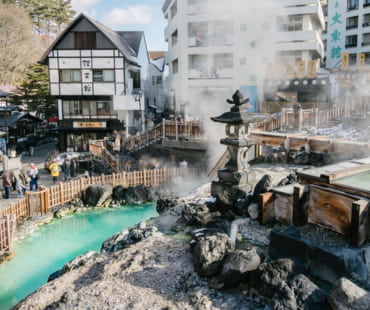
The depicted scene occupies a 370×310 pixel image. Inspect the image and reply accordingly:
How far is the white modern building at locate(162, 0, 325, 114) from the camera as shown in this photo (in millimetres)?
27188

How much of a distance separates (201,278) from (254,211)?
2.03 metres

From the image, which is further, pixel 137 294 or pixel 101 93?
pixel 101 93

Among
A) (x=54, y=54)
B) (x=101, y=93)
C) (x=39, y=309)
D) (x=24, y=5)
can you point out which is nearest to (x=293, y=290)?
(x=39, y=309)

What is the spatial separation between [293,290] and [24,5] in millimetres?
45840

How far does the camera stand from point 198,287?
519 centimetres

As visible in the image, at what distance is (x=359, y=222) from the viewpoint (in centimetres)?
483

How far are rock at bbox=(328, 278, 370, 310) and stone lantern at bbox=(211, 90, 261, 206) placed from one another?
13.5ft

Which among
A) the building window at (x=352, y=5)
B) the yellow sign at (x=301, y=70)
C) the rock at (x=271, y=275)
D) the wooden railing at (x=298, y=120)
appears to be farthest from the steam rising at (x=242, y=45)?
the rock at (x=271, y=275)

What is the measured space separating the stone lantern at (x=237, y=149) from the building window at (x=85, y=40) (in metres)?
19.9

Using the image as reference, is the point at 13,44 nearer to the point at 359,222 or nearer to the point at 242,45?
the point at 242,45

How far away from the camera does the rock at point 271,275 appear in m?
4.58

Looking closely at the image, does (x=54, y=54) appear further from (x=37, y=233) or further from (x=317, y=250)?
(x=317, y=250)

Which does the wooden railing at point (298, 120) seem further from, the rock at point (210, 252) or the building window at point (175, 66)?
the building window at point (175, 66)

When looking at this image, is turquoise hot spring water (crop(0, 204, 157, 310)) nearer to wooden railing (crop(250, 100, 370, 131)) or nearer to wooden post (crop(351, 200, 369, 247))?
wooden railing (crop(250, 100, 370, 131))
